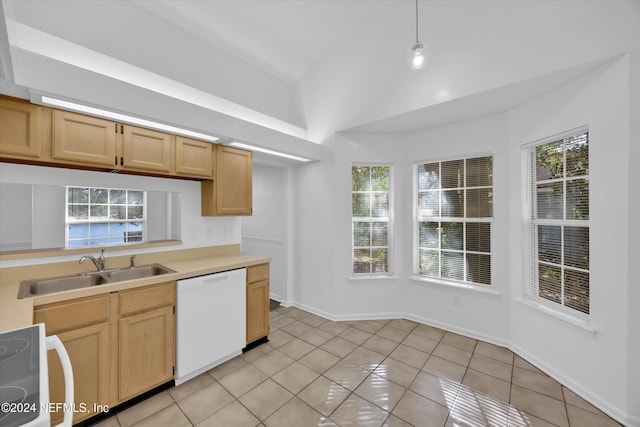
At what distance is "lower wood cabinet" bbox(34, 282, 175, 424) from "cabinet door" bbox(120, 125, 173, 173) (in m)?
1.00

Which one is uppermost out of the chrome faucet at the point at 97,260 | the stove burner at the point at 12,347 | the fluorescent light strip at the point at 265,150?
the fluorescent light strip at the point at 265,150

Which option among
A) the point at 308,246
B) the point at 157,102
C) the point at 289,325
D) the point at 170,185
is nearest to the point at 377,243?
the point at 308,246

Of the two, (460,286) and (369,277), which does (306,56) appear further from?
(460,286)

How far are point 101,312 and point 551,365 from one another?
12.2 feet

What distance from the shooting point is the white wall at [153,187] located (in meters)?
1.88

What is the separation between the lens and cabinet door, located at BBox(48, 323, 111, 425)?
1613 mm

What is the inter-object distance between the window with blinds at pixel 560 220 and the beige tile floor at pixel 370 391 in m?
0.78

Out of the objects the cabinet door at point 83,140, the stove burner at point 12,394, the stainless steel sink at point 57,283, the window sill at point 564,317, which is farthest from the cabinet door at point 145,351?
the window sill at point 564,317

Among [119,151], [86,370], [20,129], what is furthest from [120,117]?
[86,370]

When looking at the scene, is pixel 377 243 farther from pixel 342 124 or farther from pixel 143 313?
pixel 143 313

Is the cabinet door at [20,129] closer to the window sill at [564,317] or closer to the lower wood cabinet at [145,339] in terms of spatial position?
the lower wood cabinet at [145,339]

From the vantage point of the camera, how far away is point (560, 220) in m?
2.35

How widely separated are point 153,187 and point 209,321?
55.3 inches

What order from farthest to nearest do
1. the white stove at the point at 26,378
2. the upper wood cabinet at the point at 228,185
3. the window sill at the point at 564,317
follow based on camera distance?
the upper wood cabinet at the point at 228,185
the window sill at the point at 564,317
the white stove at the point at 26,378
